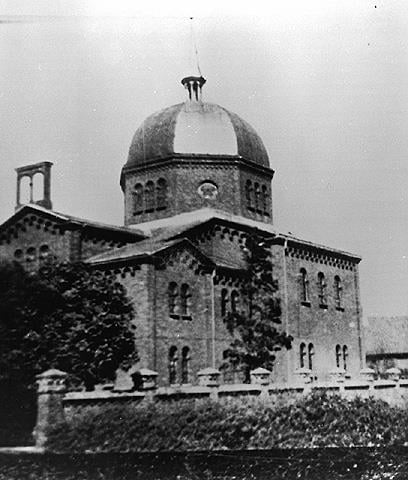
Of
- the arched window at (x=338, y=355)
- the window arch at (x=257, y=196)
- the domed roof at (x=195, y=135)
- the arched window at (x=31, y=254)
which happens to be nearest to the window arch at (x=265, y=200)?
the window arch at (x=257, y=196)

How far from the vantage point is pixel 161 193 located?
39281mm

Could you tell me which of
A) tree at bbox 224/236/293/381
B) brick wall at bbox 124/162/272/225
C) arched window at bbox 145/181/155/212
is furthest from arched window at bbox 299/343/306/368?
arched window at bbox 145/181/155/212

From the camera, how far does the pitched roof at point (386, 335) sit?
49938 mm

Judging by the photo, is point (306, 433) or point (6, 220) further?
point (6, 220)

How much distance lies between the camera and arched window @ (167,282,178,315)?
31.8 meters

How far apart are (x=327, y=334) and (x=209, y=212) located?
30.1 feet

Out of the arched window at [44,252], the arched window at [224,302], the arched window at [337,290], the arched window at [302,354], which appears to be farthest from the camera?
the arched window at [337,290]

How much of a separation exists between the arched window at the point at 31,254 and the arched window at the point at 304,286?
13599 mm

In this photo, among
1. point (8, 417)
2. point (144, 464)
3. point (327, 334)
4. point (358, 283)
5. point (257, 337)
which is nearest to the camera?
point (144, 464)

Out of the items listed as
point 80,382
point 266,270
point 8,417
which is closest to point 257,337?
point 266,270

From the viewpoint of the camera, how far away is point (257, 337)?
1358 inches

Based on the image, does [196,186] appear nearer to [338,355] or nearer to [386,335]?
[338,355]

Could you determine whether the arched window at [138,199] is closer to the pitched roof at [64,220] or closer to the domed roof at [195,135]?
the domed roof at [195,135]

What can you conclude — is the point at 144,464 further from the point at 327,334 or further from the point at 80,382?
the point at 327,334
